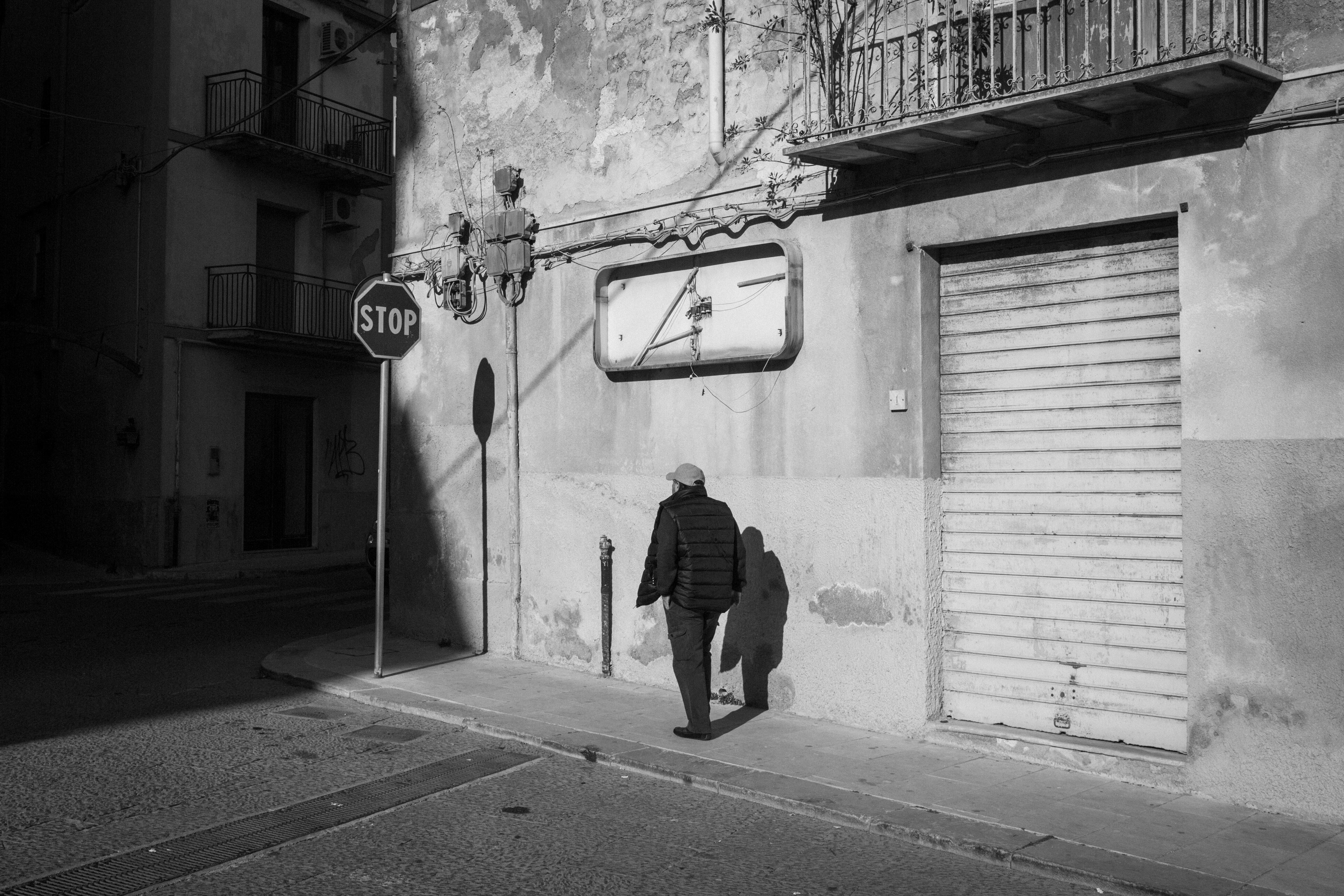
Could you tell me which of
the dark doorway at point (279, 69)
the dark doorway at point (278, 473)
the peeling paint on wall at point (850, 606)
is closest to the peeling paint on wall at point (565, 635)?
the peeling paint on wall at point (850, 606)

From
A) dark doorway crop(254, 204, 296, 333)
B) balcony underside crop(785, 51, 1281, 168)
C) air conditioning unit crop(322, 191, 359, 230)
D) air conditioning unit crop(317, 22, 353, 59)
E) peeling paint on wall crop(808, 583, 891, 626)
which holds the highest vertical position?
air conditioning unit crop(317, 22, 353, 59)

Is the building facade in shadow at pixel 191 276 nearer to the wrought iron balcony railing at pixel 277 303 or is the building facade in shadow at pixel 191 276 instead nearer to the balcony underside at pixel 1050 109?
the wrought iron balcony railing at pixel 277 303

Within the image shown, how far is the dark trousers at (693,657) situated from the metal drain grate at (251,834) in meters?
1.11

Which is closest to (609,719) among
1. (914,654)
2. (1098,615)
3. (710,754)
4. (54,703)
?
(710,754)

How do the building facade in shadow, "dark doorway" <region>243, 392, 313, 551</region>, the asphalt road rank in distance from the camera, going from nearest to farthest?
the asphalt road
the building facade in shadow
"dark doorway" <region>243, 392, 313, 551</region>

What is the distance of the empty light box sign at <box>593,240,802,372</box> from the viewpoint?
834 centimetres

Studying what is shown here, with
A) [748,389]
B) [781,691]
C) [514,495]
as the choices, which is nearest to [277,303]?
[514,495]

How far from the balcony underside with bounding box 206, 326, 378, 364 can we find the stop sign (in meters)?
11.6

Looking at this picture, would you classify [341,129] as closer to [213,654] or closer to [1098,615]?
[213,654]

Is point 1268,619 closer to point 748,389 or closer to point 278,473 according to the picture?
point 748,389

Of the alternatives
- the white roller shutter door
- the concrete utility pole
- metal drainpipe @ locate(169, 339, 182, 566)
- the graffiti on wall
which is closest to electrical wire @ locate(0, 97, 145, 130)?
metal drainpipe @ locate(169, 339, 182, 566)

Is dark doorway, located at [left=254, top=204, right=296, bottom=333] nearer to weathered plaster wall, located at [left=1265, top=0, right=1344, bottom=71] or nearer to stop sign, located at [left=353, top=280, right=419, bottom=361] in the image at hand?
stop sign, located at [left=353, top=280, right=419, bottom=361]

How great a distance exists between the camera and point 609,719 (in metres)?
8.00

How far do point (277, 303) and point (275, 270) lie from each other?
0.71m
